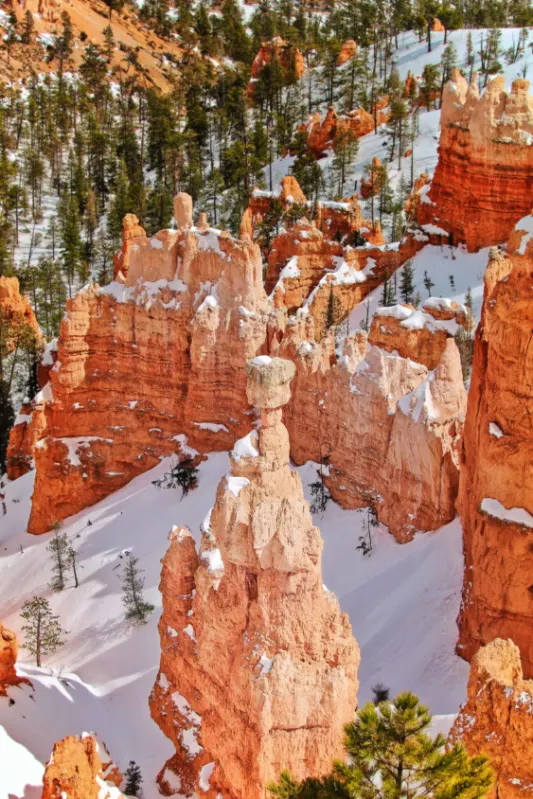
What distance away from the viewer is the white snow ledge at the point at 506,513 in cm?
1706

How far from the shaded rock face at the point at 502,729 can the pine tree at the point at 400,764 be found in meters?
1.84

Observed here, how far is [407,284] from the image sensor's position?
46500 millimetres

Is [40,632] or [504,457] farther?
[40,632]

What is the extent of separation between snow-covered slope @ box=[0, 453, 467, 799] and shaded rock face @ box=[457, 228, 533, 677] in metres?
2.33

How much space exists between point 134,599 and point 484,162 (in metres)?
28.5

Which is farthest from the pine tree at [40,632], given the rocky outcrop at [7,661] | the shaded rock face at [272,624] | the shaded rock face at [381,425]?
the shaded rock face at [272,624]

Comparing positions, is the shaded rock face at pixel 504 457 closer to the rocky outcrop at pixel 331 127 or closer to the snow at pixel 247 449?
the snow at pixel 247 449

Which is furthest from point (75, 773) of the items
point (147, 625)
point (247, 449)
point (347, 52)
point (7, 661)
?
point (347, 52)

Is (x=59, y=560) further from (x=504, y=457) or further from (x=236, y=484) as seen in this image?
(x=504, y=457)

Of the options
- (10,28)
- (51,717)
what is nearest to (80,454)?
(51,717)

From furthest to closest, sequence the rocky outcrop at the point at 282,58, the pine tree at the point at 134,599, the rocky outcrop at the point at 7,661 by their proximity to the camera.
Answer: the rocky outcrop at the point at 282,58
the pine tree at the point at 134,599
the rocky outcrop at the point at 7,661

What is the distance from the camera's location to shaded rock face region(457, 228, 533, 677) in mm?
16344

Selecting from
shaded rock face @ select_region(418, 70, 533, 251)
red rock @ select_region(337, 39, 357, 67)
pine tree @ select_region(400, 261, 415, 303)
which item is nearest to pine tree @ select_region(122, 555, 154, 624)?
pine tree @ select_region(400, 261, 415, 303)

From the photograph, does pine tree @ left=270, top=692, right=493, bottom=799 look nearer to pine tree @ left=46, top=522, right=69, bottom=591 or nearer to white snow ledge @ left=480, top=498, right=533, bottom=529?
white snow ledge @ left=480, top=498, right=533, bottom=529
